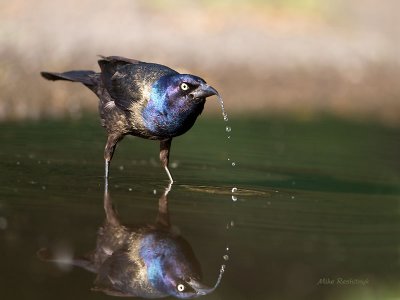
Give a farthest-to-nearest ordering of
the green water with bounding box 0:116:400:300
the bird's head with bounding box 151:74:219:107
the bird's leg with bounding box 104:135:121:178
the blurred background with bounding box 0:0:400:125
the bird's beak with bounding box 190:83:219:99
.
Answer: the blurred background with bounding box 0:0:400:125 < the bird's leg with bounding box 104:135:121:178 < the bird's head with bounding box 151:74:219:107 < the bird's beak with bounding box 190:83:219:99 < the green water with bounding box 0:116:400:300

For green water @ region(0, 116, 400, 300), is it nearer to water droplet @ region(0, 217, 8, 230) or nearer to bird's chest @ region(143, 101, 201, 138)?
water droplet @ region(0, 217, 8, 230)

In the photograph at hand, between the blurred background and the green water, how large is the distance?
9.21 ft

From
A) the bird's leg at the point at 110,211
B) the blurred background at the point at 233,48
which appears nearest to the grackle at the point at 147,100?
the bird's leg at the point at 110,211

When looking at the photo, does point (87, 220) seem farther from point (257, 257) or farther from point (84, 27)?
point (84, 27)

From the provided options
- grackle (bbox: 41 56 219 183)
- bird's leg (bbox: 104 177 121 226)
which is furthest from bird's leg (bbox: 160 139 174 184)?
bird's leg (bbox: 104 177 121 226)

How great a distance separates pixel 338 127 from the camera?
13.4 metres

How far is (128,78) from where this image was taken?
9203 millimetres

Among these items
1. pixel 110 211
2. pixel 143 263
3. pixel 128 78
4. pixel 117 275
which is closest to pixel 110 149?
pixel 128 78

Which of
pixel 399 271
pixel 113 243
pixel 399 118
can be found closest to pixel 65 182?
pixel 113 243

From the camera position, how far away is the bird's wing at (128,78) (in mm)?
8969

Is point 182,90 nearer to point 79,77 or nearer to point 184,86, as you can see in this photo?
point 184,86

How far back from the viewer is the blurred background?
15.4m

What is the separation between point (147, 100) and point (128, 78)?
444 millimetres

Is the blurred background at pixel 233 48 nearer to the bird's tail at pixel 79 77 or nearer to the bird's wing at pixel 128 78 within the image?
the bird's tail at pixel 79 77
